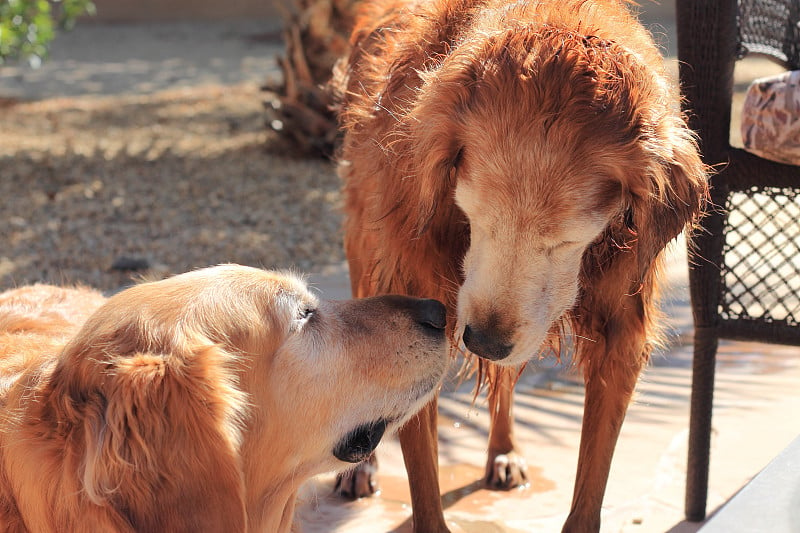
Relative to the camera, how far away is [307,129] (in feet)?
26.7

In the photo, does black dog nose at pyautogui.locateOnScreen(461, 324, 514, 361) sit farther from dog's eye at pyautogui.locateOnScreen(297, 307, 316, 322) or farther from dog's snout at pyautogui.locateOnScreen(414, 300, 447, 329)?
dog's eye at pyautogui.locateOnScreen(297, 307, 316, 322)

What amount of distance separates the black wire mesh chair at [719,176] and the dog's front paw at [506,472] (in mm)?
672

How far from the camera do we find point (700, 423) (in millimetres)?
3121

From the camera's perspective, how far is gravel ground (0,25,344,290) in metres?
6.00

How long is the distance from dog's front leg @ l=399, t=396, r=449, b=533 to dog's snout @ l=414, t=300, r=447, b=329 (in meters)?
0.51

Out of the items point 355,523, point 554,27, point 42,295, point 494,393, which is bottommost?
point 355,523

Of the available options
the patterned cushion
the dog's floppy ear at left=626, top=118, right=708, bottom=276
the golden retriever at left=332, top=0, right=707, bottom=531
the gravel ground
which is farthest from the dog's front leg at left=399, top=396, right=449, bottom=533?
the gravel ground

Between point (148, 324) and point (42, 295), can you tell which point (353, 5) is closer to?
Result: point (42, 295)

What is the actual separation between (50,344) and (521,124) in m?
1.66

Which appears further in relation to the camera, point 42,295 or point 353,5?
point 353,5

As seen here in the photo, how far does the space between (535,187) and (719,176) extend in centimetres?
91

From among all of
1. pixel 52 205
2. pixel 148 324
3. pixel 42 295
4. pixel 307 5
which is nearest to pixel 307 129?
pixel 307 5

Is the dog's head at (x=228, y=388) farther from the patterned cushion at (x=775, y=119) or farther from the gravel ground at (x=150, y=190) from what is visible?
the gravel ground at (x=150, y=190)

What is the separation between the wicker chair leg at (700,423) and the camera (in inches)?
121
